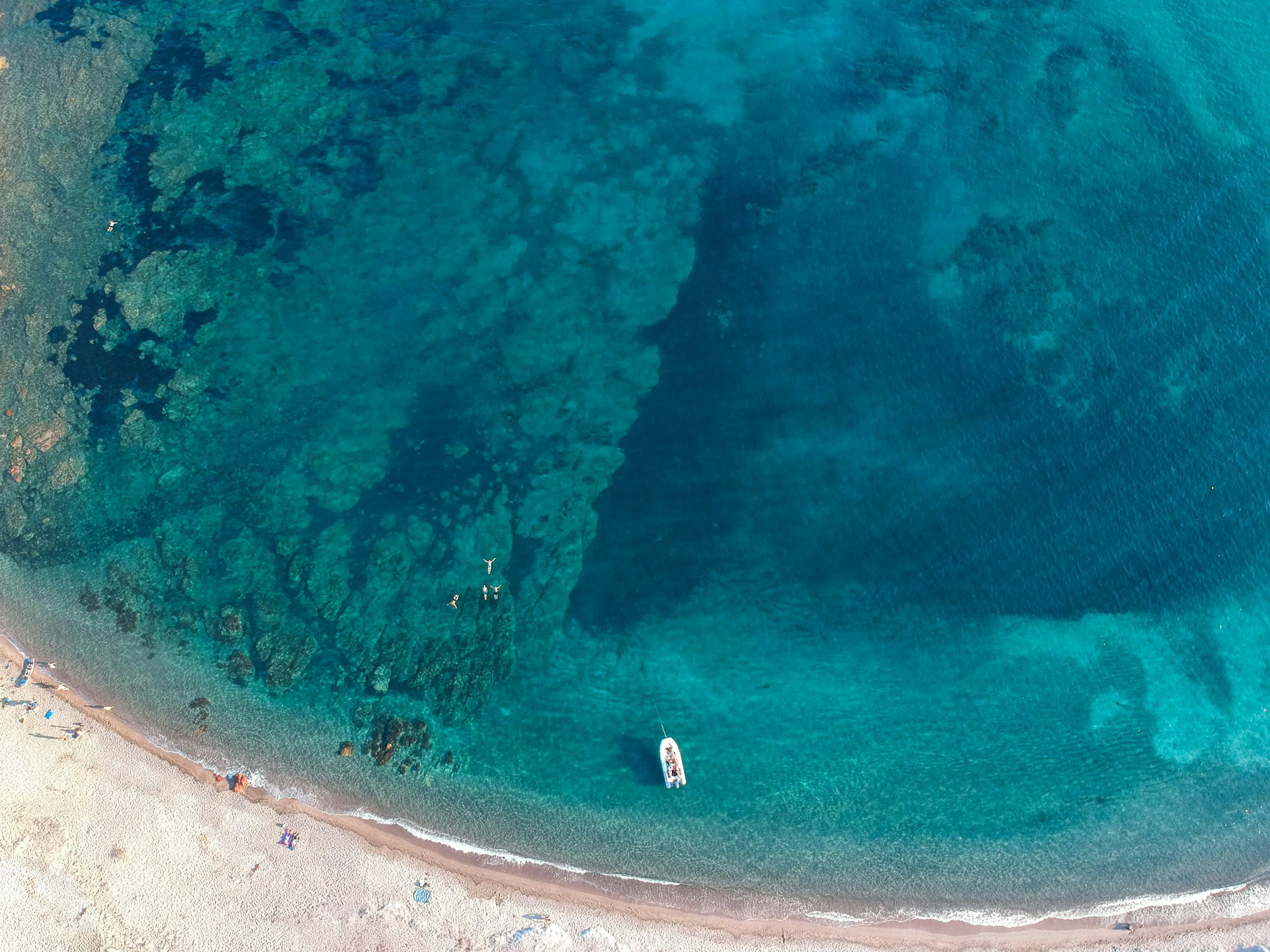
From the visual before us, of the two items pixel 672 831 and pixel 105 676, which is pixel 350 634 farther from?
pixel 672 831

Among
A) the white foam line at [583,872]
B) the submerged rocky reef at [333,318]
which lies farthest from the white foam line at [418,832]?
the submerged rocky reef at [333,318]

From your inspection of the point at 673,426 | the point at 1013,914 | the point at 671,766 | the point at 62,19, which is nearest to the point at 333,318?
the point at 673,426

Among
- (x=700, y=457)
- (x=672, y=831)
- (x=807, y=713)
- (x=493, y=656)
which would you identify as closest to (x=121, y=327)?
(x=493, y=656)

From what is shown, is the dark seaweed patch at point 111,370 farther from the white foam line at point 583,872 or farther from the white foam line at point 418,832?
the white foam line at point 418,832

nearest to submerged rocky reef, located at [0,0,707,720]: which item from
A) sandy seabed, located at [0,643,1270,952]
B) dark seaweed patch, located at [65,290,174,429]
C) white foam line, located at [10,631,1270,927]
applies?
dark seaweed patch, located at [65,290,174,429]

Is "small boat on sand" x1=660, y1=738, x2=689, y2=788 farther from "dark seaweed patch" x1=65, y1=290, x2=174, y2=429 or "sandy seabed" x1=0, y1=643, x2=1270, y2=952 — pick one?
"dark seaweed patch" x1=65, y1=290, x2=174, y2=429
